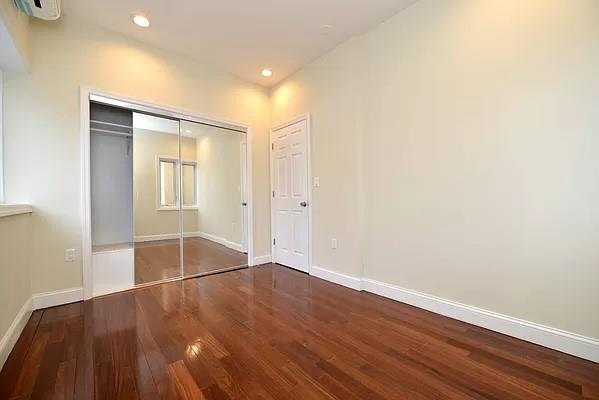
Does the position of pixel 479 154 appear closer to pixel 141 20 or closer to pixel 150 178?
pixel 141 20

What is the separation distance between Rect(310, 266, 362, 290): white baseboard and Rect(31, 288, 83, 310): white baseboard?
8.32 feet

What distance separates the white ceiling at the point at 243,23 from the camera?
2.41 meters

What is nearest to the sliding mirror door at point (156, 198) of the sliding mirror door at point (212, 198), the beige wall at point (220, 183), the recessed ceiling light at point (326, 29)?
the sliding mirror door at point (212, 198)

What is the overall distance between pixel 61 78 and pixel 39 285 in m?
1.98

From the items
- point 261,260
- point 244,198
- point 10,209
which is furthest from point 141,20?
point 261,260

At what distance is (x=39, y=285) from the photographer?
2.39 metres

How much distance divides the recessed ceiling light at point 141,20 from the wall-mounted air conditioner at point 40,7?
0.68 meters

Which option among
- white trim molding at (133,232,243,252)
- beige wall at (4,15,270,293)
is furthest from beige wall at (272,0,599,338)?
beige wall at (4,15,270,293)

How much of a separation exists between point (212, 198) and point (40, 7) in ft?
8.31

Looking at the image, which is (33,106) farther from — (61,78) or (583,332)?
(583,332)

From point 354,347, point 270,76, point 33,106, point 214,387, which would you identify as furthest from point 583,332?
point 33,106

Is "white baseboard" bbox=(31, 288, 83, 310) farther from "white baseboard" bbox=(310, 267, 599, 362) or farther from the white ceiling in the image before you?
"white baseboard" bbox=(310, 267, 599, 362)

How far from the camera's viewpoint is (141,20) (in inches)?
103

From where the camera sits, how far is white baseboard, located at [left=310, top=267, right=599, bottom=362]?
163 cm
